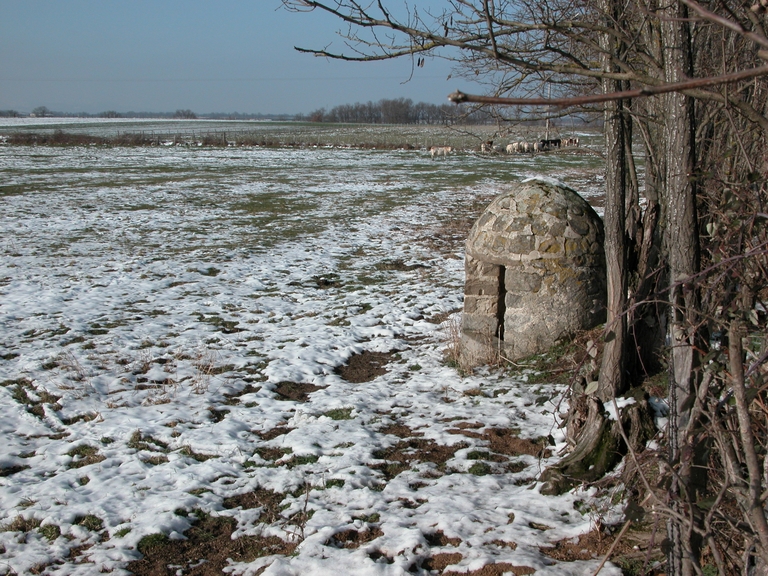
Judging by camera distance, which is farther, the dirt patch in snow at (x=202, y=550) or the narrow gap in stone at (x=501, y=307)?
the narrow gap in stone at (x=501, y=307)

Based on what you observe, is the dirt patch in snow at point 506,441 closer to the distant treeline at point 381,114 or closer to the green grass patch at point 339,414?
the green grass patch at point 339,414

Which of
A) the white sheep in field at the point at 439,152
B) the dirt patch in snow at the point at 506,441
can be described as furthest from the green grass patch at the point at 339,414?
the white sheep in field at the point at 439,152

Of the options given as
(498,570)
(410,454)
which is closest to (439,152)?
(410,454)

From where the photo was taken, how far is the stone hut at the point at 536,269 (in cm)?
648

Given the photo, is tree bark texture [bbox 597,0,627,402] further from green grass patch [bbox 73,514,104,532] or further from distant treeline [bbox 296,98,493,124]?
distant treeline [bbox 296,98,493,124]

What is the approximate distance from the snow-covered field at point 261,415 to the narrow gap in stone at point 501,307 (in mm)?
569

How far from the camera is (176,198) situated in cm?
2017

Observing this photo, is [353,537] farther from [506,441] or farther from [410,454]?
[506,441]

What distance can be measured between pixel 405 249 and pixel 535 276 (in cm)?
685

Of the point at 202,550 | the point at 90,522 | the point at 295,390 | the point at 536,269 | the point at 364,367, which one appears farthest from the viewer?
the point at 364,367

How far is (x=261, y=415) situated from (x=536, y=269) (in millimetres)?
3210

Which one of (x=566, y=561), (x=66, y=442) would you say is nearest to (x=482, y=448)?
(x=566, y=561)

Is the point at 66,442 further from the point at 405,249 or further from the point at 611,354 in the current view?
the point at 405,249

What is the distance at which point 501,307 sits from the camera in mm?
6984
